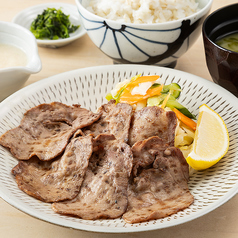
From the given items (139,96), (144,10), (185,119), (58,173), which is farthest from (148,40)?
(58,173)

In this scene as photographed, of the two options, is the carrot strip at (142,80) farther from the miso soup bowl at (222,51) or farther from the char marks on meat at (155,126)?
the miso soup bowl at (222,51)

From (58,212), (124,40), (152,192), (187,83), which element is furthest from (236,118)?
(58,212)

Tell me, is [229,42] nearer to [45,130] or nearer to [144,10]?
[144,10]

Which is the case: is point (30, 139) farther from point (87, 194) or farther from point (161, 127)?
point (161, 127)

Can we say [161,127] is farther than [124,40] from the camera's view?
No

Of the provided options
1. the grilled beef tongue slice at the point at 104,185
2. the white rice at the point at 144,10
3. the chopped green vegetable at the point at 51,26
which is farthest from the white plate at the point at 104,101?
the chopped green vegetable at the point at 51,26

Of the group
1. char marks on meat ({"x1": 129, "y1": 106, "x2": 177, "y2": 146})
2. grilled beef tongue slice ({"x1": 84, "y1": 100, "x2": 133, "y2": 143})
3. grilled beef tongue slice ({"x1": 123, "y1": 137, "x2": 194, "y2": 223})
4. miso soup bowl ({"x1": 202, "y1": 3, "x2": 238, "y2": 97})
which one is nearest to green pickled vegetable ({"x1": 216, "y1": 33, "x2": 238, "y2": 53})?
miso soup bowl ({"x1": 202, "y1": 3, "x2": 238, "y2": 97})
